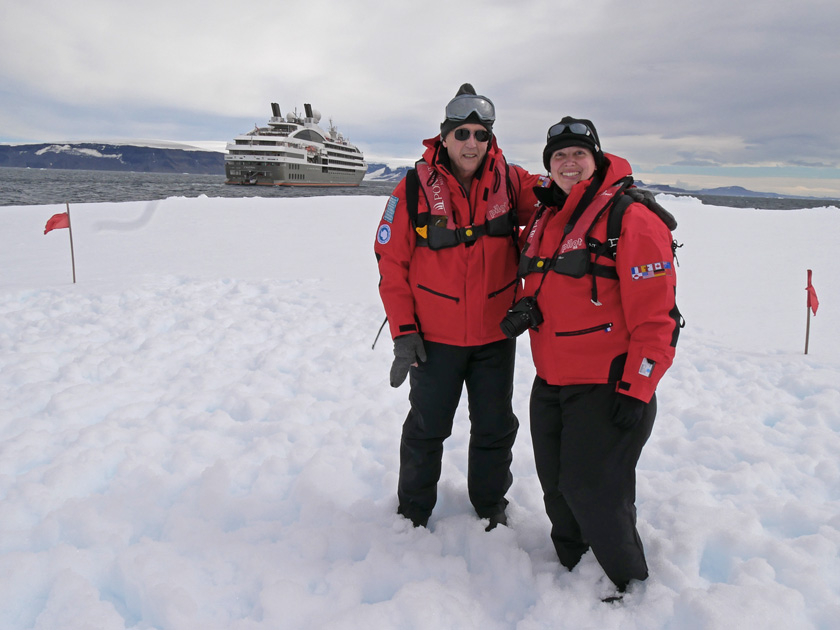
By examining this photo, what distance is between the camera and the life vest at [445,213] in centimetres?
247

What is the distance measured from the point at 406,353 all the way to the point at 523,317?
62 cm

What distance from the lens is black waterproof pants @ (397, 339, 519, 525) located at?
263 centimetres

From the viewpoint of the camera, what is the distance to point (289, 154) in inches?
2341

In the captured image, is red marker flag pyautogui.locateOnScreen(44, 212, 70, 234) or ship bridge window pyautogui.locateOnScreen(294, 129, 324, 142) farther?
ship bridge window pyautogui.locateOnScreen(294, 129, 324, 142)

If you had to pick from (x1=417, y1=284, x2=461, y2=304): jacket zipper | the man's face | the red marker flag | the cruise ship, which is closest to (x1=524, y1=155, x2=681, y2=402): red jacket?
(x1=417, y1=284, x2=461, y2=304): jacket zipper

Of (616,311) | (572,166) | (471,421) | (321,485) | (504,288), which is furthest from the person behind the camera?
(321,485)

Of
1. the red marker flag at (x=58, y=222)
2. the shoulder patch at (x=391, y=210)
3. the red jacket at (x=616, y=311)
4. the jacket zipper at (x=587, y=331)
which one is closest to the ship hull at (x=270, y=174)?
the red marker flag at (x=58, y=222)

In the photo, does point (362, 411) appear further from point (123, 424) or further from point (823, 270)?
point (823, 270)

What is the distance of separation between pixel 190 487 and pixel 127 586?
76 centimetres

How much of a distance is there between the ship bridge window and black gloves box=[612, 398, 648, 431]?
68.6 m

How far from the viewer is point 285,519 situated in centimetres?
282

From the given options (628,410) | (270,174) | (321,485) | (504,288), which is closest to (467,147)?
(504,288)

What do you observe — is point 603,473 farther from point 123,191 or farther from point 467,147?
point 123,191

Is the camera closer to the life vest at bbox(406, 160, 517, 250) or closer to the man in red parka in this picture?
the man in red parka
